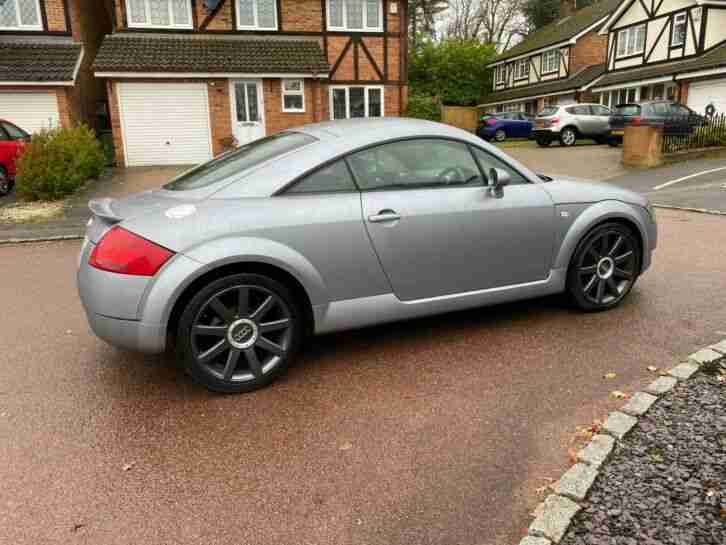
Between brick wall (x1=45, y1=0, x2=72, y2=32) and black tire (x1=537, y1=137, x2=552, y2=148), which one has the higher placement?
brick wall (x1=45, y1=0, x2=72, y2=32)

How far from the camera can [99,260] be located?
3375mm

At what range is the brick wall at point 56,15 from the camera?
66.9 ft

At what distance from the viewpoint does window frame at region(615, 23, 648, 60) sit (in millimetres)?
32312

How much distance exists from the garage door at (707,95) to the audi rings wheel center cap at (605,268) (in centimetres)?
2479

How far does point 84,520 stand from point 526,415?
2247 mm

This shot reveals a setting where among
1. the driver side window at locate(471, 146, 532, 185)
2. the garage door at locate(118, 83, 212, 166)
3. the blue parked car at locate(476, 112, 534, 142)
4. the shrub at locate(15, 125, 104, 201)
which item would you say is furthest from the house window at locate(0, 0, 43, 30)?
the driver side window at locate(471, 146, 532, 185)

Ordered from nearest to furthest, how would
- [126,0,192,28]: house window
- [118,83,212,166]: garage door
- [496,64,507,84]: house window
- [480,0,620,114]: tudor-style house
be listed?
[118,83,212,166]: garage door
[126,0,192,28]: house window
[480,0,620,114]: tudor-style house
[496,64,507,84]: house window

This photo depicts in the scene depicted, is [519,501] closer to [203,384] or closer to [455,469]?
[455,469]

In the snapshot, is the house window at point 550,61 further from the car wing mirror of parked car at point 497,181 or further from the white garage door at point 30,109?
the car wing mirror of parked car at point 497,181

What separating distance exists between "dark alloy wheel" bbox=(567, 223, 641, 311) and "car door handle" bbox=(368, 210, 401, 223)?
1.66 meters

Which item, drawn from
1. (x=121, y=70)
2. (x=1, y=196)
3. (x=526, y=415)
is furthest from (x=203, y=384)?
(x=121, y=70)

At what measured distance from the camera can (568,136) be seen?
25.0m

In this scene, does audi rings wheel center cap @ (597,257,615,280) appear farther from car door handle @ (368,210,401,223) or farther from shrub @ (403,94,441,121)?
shrub @ (403,94,441,121)

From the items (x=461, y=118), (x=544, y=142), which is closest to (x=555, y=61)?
(x=461, y=118)
